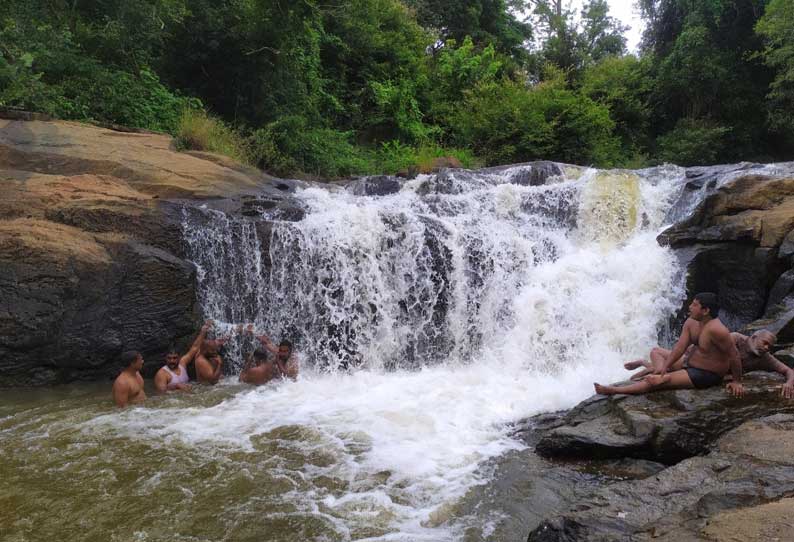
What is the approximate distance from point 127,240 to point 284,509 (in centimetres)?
498

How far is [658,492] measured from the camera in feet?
11.3

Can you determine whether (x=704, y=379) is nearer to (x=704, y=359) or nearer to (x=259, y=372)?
(x=704, y=359)

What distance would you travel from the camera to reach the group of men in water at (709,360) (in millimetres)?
4797

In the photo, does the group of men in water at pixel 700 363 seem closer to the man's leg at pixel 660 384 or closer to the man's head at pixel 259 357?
the man's leg at pixel 660 384

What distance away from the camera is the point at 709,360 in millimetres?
4902

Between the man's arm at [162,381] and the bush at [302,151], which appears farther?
the bush at [302,151]

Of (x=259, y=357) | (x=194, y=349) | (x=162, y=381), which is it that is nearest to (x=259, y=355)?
(x=259, y=357)

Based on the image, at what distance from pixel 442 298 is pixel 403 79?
1212cm

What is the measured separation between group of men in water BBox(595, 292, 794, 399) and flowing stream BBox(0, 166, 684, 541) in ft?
3.88

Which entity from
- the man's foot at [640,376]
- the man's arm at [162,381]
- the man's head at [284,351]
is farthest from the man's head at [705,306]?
the man's arm at [162,381]

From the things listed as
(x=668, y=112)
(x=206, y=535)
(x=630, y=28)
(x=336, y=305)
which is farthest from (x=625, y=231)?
(x=630, y=28)

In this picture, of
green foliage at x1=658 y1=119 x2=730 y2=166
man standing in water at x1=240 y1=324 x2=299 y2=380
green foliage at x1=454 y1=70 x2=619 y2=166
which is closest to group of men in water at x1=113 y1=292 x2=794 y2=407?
man standing in water at x1=240 y1=324 x2=299 y2=380

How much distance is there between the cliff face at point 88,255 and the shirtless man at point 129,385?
1.16 m

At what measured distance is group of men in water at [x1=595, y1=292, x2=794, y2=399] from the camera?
4797mm
